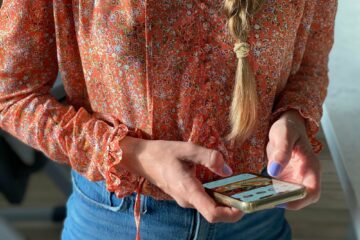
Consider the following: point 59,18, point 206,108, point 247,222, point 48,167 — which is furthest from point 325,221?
point 59,18

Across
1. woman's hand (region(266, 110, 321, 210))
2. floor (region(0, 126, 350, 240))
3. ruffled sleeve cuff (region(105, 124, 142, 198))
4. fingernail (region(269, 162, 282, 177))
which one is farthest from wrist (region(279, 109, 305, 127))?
floor (region(0, 126, 350, 240))

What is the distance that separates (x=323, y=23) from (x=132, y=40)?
1.02 ft

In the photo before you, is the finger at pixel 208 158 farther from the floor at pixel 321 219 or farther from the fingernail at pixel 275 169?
the floor at pixel 321 219

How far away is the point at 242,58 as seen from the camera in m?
0.72

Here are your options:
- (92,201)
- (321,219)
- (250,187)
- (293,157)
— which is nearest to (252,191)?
(250,187)

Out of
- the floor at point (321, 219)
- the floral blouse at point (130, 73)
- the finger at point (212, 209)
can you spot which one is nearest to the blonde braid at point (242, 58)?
the floral blouse at point (130, 73)

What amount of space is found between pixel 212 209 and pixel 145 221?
0.14 meters

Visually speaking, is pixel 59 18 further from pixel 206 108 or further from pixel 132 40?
pixel 206 108

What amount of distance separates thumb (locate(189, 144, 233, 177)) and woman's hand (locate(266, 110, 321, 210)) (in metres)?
0.07

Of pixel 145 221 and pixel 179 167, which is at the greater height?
pixel 179 167

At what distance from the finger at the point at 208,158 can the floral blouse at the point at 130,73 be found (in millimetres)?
66

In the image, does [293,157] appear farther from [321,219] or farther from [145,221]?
[321,219]

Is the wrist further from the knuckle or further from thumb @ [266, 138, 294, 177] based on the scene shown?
the knuckle

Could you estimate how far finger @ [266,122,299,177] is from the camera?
0.70 meters
